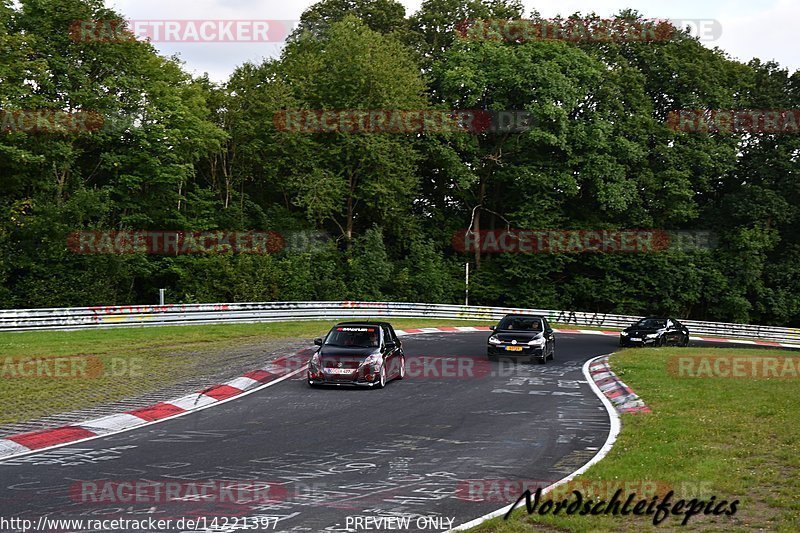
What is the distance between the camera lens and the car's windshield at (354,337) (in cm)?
2009

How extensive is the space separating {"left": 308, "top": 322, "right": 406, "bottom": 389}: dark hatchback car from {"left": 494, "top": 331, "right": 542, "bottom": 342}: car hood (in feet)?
18.7

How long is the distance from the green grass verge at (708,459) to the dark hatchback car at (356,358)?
5790 millimetres

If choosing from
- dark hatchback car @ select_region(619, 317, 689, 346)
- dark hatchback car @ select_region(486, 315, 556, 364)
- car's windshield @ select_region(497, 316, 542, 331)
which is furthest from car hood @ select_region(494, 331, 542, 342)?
dark hatchback car @ select_region(619, 317, 689, 346)

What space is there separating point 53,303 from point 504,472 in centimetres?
3408

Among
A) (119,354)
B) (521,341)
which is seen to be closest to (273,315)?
(119,354)

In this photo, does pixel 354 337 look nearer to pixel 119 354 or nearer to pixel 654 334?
pixel 119 354

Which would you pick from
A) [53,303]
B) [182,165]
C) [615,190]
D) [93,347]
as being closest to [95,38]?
[182,165]

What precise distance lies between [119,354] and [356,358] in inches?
366

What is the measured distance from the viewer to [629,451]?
11.9 m

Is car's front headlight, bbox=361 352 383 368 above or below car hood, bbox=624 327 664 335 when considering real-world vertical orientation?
above

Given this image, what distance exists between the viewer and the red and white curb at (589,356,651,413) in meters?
16.7

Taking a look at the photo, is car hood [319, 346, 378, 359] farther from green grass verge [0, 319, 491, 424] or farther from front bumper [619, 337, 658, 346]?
front bumper [619, 337, 658, 346]

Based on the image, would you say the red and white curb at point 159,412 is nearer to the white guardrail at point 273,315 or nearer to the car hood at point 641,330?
A: the white guardrail at point 273,315

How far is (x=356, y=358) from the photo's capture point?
19219mm
